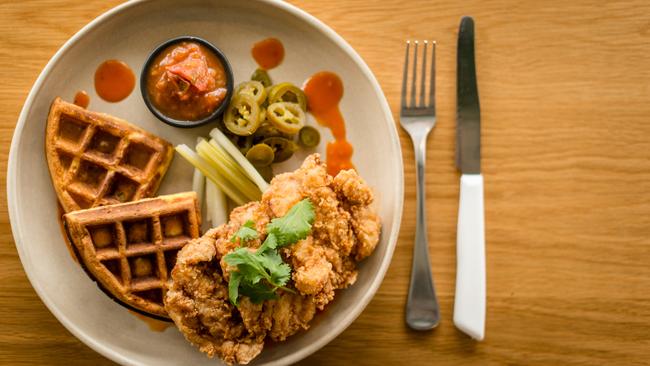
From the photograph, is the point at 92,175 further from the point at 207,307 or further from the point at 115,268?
the point at 207,307

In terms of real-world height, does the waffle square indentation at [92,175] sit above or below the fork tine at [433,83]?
below

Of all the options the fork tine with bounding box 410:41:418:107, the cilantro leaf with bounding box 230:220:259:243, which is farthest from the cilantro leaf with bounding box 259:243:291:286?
the fork tine with bounding box 410:41:418:107

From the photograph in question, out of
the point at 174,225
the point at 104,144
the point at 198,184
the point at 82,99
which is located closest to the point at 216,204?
the point at 198,184

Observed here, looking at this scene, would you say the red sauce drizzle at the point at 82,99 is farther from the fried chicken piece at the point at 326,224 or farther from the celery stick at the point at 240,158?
the fried chicken piece at the point at 326,224

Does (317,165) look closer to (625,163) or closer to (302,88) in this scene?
(302,88)

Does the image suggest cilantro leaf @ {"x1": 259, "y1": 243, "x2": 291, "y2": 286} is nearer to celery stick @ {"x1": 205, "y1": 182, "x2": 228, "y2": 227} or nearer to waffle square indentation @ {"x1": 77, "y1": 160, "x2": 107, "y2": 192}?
celery stick @ {"x1": 205, "y1": 182, "x2": 228, "y2": 227}

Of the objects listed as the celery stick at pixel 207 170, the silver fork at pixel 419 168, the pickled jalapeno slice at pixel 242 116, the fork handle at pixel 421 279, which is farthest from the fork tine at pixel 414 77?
the celery stick at pixel 207 170

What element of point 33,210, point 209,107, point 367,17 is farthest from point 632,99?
point 33,210
